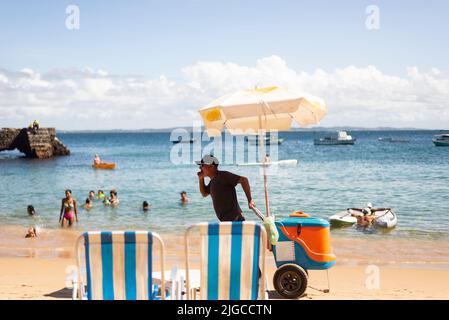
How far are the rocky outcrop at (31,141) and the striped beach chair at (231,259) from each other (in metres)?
57.9

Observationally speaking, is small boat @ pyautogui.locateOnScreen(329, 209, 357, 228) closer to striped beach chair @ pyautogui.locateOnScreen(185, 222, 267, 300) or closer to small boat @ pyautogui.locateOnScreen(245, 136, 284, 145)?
striped beach chair @ pyautogui.locateOnScreen(185, 222, 267, 300)

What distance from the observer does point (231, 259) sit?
15.0 feet

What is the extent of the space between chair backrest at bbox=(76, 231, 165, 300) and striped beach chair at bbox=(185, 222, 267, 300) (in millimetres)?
347

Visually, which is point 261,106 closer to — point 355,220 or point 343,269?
point 343,269

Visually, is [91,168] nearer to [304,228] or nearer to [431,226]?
[431,226]

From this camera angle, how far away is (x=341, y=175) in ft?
119

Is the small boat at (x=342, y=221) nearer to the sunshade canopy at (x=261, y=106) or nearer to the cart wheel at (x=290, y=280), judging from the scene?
the sunshade canopy at (x=261, y=106)

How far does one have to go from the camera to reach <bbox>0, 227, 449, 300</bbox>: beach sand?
793 centimetres

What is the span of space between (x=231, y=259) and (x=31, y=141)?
192 feet

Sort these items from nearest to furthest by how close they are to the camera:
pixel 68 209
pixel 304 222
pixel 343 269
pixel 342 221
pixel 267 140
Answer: pixel 304 222, pixel 343 269, pixel 342 221, pixel 68 209, pixel 267 140

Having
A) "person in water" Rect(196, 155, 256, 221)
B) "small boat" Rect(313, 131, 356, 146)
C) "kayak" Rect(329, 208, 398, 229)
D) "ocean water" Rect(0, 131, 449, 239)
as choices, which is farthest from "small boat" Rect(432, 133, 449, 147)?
"person in water" Rect(196, 155, 256, 221)

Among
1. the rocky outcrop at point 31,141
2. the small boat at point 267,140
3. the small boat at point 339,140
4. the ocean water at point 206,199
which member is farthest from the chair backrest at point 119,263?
the small boat at point 267,140

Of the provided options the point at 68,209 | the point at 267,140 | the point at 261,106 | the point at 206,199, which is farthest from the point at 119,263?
the point at 267,140

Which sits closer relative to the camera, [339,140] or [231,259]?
[231,259]
